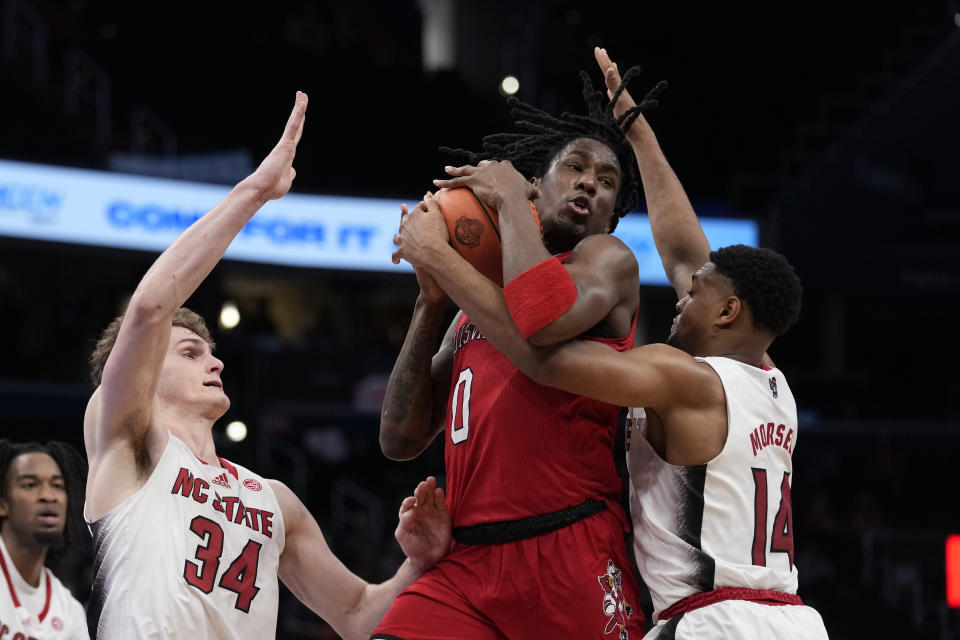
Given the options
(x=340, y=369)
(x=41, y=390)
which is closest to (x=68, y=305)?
(x=41, y=390)

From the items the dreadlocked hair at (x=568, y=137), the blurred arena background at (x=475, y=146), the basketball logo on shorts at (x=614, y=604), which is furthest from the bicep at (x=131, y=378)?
the blurred arena background at (x=475, y=146)

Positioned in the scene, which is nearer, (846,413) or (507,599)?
(507,599)

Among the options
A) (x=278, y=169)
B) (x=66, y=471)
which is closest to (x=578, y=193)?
(x=278, y=169)

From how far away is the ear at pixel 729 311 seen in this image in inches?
146

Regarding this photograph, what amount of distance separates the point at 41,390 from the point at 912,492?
10818 millimetres

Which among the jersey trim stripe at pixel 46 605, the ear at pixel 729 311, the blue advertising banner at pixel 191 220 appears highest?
the blue advertising banner at pixel 191 220

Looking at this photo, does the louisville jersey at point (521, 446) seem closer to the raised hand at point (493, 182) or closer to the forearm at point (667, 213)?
the raised hand at point (493, 182)

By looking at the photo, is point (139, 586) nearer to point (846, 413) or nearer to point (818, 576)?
point (818, 576)

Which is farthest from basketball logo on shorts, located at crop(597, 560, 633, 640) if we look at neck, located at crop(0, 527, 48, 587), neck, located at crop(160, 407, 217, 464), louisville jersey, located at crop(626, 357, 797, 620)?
neck, located at crop(0, 527, 48, 587)

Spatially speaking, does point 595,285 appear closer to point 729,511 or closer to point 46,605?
point 729,511

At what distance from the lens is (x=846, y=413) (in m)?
16.2

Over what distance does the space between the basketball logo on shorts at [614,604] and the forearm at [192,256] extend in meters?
1.53

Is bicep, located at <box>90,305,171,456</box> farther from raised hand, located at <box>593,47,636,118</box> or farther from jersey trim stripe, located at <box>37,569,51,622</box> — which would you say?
jersey trim stripe, located at <box>37,569,51,622</box>

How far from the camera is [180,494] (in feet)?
12.1
